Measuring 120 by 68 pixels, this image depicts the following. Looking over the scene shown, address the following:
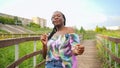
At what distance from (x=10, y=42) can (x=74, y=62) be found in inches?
51.7

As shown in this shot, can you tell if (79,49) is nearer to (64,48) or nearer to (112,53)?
(64,48)

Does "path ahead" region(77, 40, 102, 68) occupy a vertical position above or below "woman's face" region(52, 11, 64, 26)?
below

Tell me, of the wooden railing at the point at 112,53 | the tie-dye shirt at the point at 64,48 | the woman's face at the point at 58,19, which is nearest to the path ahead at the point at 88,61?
the wooden railing at the point at 112,53

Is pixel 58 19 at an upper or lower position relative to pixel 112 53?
upper

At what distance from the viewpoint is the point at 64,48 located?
133 inches

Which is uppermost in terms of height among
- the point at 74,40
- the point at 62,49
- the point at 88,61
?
the point at 74,40

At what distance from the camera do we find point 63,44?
11.1 feet

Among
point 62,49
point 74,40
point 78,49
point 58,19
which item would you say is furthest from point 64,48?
point 58,19

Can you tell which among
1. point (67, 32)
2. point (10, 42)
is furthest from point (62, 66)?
point (10, 42)

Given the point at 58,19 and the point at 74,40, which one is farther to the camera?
the point at 58,19

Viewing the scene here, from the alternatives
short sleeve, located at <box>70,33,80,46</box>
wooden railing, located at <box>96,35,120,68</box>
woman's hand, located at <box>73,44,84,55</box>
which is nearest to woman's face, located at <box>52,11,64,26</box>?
short sleeve, located at <box>70,33,80,46</box>

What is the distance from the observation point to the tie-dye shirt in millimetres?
3375

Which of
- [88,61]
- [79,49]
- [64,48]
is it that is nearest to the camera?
[79,49]

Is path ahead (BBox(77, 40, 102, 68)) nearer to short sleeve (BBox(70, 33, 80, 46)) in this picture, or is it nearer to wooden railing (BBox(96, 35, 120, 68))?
wooden railing (BBox(96, 35, 120, 68))
